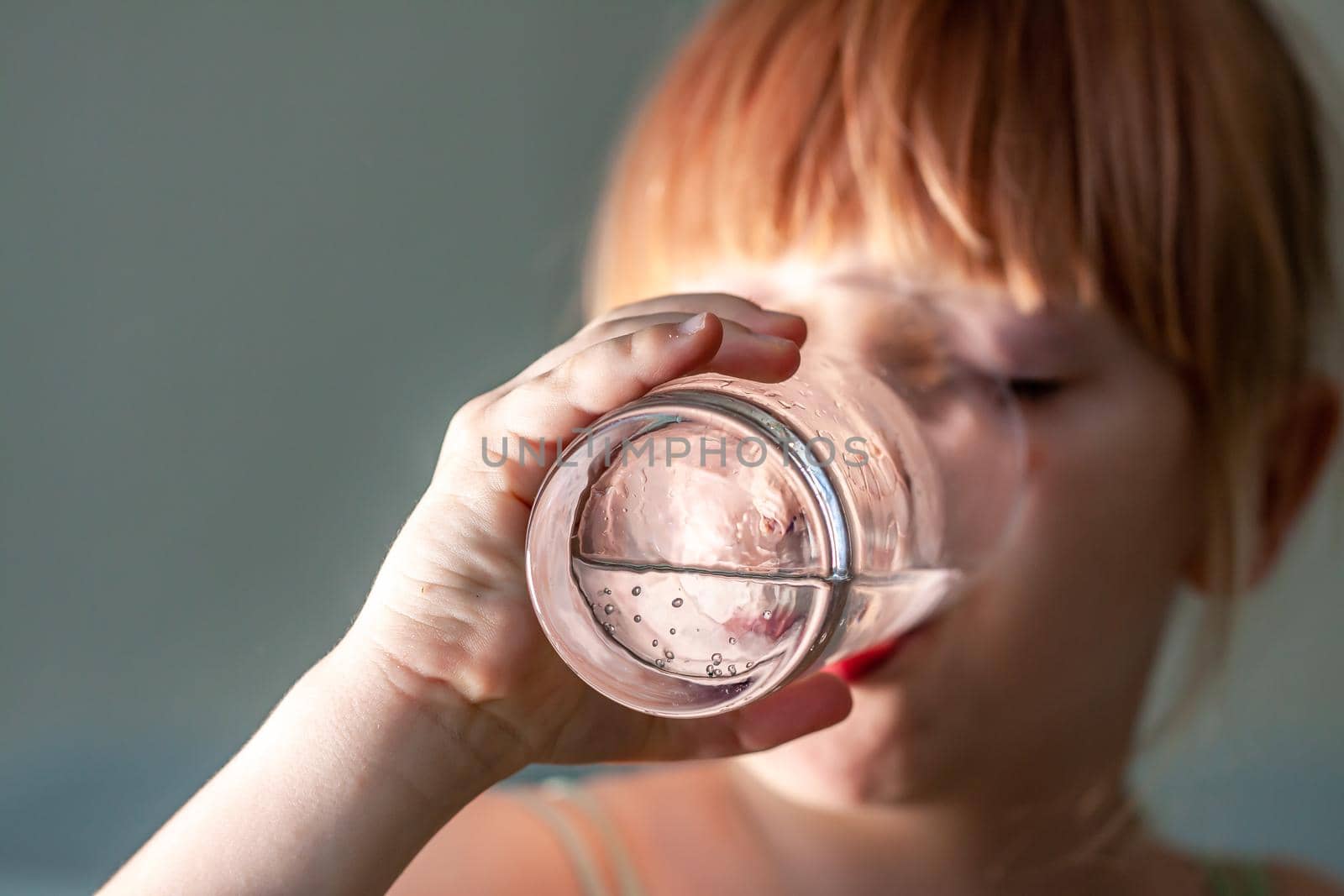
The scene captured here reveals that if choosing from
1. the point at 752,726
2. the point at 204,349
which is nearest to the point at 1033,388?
the point at 752,726

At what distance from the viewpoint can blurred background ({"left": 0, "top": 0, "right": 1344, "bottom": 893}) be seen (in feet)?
1.09

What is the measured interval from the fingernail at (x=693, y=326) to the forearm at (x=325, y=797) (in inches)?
4.4

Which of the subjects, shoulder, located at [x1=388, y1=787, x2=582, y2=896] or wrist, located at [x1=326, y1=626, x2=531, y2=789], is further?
shoulder, located at [x1=388, y1=787, x2=582, y2=896]

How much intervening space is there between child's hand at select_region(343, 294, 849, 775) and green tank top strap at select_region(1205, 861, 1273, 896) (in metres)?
0.43

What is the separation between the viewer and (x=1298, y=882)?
62 centimetres

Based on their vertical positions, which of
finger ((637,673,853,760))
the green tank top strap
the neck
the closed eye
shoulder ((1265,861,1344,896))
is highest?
the closed eye

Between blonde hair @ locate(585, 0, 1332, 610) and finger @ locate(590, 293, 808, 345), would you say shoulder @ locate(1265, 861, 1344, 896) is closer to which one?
blonde hair @ locate(585, 0, 1332, 610)

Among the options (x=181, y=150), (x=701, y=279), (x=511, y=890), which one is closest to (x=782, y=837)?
(x=511, y=890)

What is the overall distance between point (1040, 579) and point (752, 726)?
0.53 ft

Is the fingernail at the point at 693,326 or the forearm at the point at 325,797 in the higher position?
the fingernail at the point at 693,326

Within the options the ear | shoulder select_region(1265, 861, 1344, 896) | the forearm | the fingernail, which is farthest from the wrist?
shoulder select_region(1265, 861, 1344, 896)

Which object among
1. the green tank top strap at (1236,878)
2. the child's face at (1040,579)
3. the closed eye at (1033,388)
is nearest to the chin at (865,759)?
the child's face at (1040,579)

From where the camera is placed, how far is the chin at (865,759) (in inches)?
15.6

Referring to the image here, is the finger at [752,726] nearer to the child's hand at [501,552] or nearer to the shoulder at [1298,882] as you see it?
the child's hand at [501,552]
